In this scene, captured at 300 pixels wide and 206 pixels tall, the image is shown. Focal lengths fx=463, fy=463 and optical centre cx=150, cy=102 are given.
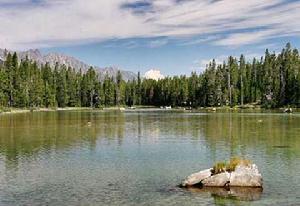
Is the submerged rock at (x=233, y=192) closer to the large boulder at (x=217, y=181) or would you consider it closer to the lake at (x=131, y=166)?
the lake at (x=131, y=166)

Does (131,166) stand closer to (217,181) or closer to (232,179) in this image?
(217,181)

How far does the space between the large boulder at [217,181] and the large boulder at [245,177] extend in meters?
0.38

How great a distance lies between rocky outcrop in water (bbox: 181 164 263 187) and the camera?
1382 inches

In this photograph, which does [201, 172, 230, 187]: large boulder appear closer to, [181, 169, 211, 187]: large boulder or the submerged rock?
[181, 169, 211, 187]: large boulder

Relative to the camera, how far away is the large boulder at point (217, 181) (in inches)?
1387

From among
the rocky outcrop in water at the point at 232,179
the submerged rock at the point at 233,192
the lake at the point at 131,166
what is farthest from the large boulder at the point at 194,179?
the lake at the point at 131,166

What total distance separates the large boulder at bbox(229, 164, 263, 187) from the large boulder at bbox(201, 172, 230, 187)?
1.26 ft

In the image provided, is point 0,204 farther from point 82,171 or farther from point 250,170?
point 250,170

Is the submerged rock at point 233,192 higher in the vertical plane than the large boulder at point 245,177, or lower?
lower

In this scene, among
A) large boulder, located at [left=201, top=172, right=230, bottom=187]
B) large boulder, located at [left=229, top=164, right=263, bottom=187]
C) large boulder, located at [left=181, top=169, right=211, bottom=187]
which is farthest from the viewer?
large boulder, located at [left=181, top=169, right=211, bottom=187]

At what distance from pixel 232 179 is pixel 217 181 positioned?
3.84 ft

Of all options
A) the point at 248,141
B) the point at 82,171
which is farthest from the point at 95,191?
the point at 248,141

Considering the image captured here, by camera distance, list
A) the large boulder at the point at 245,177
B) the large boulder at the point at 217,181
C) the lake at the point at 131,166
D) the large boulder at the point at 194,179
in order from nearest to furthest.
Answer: the lake at the point at 131,166 < the large boulder at the point at 245,177 < the large boulder at the point at 217,181 < the large boulder at the point at 194,179

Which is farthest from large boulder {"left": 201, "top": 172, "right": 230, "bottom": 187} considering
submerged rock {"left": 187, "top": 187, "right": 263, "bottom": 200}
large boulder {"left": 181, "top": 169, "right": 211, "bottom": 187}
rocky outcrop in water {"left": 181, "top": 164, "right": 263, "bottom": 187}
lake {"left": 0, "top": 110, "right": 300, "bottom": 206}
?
lake {"left": 0, "top": 110, "right": 300, "bottom": 206}
